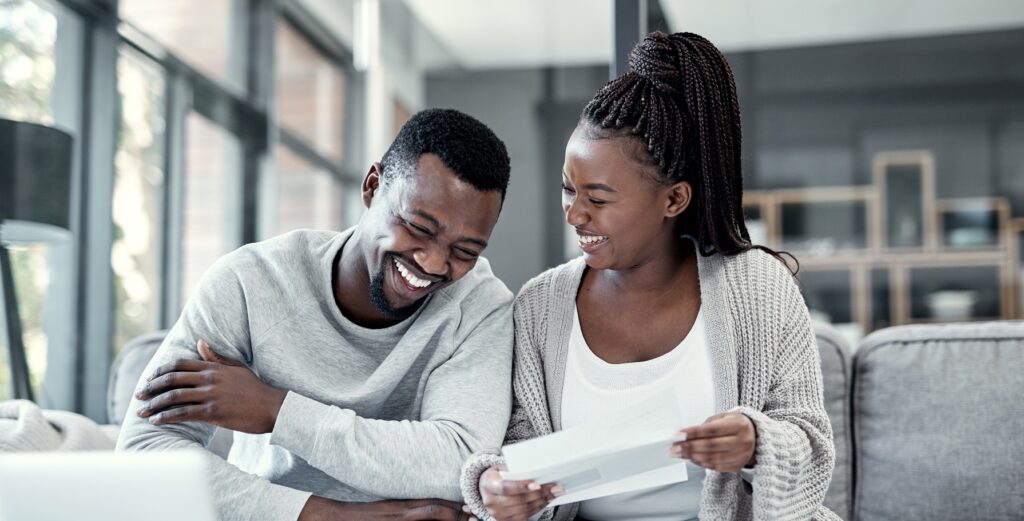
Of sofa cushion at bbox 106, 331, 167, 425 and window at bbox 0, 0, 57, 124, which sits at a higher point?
window at bbox 0, 0, 57, 124

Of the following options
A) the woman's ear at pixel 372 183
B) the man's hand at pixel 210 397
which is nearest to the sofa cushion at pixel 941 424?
the woman's ear at pixel 372 183

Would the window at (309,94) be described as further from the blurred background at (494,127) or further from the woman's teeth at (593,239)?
the woman's teeth at (593,239)

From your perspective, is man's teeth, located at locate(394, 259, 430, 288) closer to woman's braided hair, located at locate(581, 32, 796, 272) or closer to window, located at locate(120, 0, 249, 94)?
woman's braided hair, located at locate(581, 32, 796, 272)

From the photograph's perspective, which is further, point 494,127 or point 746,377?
point 494,127

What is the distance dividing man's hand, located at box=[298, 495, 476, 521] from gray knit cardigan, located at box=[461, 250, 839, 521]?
50mm

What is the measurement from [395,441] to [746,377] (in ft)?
1.68

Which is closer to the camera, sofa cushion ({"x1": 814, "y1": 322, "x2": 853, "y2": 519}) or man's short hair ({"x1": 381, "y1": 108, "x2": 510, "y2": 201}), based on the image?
man's short hair ({"x1": 381, "y1": 108, "x2": 510, "y2": 201})

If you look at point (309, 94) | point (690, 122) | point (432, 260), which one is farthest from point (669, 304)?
point (309, 94)

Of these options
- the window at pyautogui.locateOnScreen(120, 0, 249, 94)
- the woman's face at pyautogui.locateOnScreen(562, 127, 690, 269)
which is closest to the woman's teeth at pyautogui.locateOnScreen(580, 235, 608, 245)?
the woman's face at pyautogui.locateOnScreen(562, 127, 690, 269)

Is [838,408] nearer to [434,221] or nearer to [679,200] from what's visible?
[679,200]

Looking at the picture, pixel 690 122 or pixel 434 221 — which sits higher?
pixel 690 122

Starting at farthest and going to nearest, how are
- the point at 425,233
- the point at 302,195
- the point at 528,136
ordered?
the point at 302,195
the point at 528,136
the point at 425,233

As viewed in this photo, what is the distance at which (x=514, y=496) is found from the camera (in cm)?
123

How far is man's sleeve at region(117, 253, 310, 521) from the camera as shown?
1.32m
